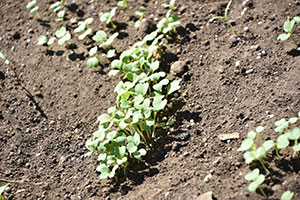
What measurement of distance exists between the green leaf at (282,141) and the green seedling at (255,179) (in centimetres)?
19

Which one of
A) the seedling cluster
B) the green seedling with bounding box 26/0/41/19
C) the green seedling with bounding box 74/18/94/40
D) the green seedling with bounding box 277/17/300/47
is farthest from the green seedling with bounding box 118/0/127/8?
the seedling cluster

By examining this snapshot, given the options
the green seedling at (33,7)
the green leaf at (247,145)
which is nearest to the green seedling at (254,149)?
the green leaf at (247,145)

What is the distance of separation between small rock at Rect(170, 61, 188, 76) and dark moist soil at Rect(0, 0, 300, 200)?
1.3 inches

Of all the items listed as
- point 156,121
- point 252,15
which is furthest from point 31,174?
point 252,15

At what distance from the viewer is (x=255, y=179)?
2.04 metres

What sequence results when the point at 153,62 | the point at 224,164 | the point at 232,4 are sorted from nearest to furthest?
1. the point at 224,164
2. the point at 153,62
3. the point at 232,4

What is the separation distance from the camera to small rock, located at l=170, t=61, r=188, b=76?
2921 millimetres

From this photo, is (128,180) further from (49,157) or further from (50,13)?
(50,13)

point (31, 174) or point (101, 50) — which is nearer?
point (31, 174)

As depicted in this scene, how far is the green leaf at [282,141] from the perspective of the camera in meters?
2.09

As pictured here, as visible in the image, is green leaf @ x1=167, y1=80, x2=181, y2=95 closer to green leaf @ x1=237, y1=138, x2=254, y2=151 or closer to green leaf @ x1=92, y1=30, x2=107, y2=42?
green leaf @ x1=237, y1=138, x2=254, y2=151

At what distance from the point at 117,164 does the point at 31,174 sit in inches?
26.6

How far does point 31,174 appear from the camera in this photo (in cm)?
273

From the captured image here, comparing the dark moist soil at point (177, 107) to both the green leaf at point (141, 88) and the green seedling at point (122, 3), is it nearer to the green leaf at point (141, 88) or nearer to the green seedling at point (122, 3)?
the green seedling at point (122, 3)
